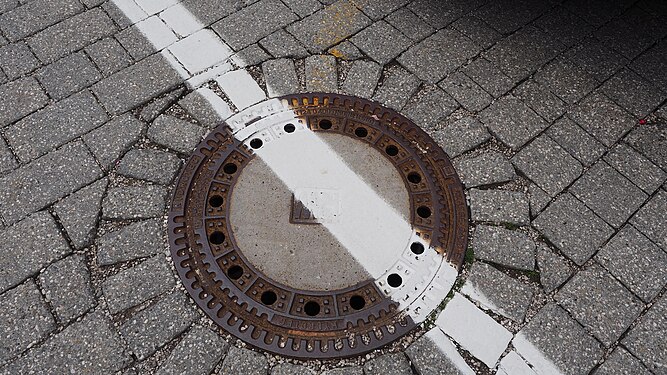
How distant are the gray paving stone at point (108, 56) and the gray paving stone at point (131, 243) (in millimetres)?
1092

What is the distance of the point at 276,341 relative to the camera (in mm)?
2162

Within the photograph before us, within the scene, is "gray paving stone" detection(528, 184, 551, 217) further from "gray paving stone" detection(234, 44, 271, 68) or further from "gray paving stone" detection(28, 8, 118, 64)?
"gray paving stone" detection(28, 8, 118, 64)

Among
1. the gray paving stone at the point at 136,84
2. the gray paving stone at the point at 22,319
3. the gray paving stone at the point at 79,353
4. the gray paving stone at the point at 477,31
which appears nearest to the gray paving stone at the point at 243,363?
the gray paving stone at the point at 79,353

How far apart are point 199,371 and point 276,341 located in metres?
0.34

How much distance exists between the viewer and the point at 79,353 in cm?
211

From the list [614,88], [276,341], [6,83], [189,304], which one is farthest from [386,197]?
[6,83]

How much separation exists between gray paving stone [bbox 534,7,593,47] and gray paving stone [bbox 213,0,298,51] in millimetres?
1659

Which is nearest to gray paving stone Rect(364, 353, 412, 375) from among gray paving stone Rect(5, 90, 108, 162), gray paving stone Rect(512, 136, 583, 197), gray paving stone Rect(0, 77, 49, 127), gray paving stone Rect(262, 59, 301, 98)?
gray paving stone Rect(512, 136, 583, 197)

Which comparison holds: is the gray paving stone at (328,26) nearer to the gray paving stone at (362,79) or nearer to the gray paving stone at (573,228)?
the gray paving stone at (362,79)

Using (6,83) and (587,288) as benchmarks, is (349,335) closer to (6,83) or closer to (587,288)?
(587,288)

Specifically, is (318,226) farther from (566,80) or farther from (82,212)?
(566,80)

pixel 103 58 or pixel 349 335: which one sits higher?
pixel 103 58

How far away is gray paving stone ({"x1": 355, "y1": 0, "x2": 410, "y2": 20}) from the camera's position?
333 centimetres

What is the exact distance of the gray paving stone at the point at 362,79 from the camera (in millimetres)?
2941
